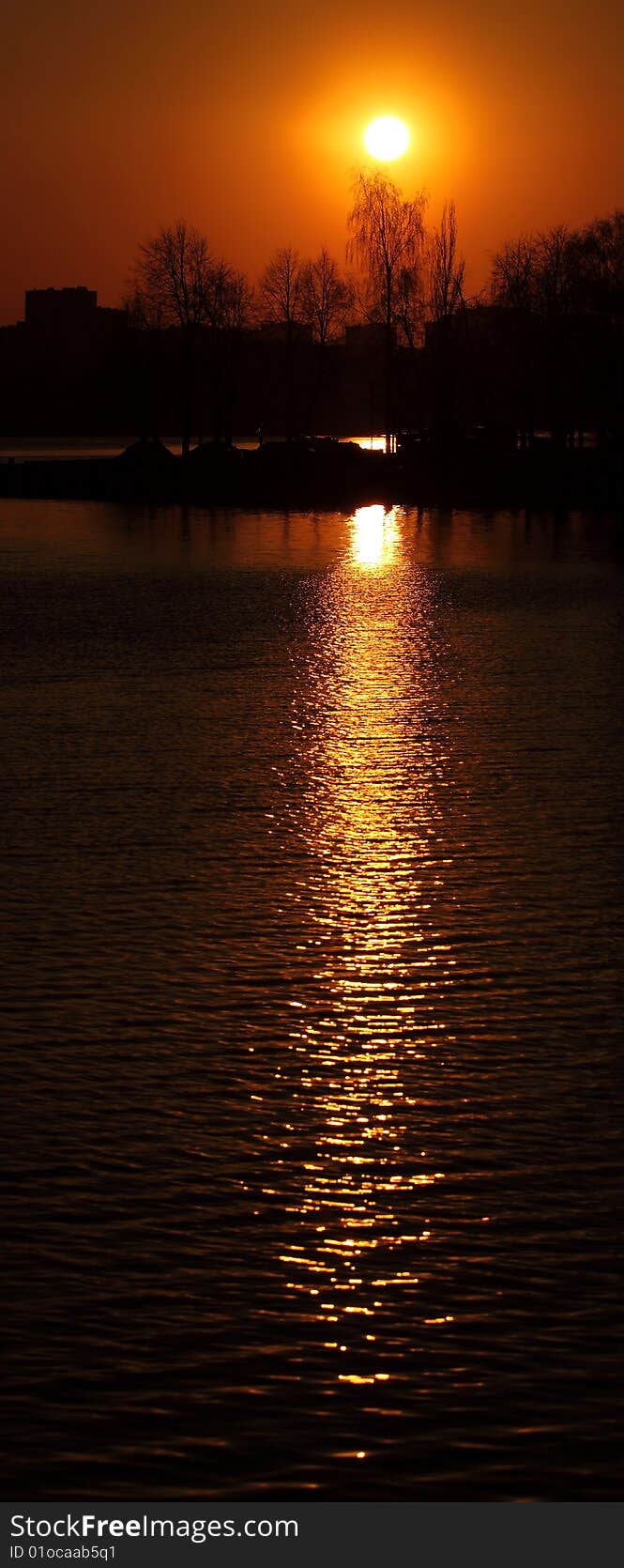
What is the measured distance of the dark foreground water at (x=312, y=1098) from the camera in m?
5.29

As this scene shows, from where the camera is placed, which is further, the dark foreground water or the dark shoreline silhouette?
the dark shoreline silhouette

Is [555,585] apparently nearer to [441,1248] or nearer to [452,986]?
[452,986]

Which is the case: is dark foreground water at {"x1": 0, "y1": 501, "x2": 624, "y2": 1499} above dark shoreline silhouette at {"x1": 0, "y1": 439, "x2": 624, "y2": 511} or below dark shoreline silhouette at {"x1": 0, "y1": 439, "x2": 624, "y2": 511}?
below

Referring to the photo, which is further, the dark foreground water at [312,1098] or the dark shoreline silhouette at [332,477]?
the dark shoreline silhouette at [332,477]

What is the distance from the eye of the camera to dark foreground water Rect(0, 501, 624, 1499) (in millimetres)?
5285

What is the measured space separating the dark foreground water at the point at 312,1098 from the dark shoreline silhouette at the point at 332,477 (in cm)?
5827

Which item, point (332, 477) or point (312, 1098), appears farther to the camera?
point (332, 477)

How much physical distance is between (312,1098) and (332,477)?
3317 inches

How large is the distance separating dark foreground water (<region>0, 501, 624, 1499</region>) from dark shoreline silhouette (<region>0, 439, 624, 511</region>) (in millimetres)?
58274

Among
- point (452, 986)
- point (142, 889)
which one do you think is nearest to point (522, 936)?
point (452, 986)

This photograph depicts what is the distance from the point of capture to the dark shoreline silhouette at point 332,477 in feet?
257

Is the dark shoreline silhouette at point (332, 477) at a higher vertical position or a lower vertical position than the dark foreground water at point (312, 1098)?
higher

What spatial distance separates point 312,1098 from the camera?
306 inches

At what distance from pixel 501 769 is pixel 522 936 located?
4.92 metres
